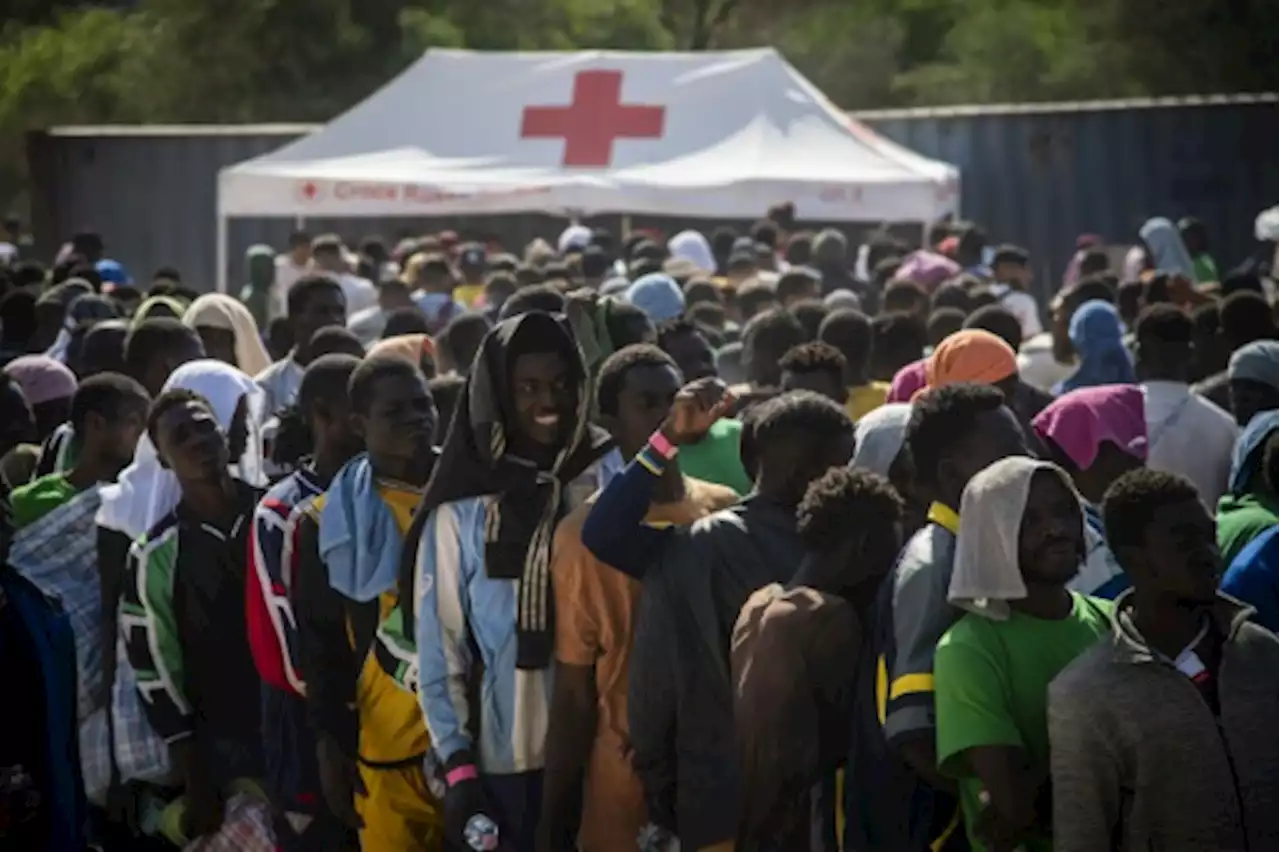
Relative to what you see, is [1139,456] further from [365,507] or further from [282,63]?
[282,63]

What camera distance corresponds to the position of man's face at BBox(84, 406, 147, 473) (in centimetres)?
740

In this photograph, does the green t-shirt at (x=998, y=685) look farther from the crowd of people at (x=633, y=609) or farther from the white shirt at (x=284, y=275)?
the white shirt at (x=284, y=275)

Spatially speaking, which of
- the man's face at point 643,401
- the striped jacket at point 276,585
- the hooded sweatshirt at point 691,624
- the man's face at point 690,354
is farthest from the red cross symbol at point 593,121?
the hooded sweatshirt at point 691,624

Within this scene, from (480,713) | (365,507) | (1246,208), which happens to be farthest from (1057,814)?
(1246,208)

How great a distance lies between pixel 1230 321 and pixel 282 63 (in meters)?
28.8

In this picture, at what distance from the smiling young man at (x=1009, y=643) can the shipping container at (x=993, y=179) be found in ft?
45.5

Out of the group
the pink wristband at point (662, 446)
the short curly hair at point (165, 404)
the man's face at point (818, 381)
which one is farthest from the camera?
the man's face at point (818, 381)

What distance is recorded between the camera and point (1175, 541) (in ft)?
15.2

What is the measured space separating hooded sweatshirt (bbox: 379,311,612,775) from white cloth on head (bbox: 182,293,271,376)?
4.19m

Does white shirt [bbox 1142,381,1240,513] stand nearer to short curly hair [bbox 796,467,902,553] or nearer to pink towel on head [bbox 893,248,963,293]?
short curly hair [bbox 796,467,902,553]

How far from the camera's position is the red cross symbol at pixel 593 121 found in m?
19.5

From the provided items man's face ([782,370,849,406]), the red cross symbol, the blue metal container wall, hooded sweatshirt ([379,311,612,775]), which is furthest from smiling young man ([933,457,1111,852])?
the blue metal container wall

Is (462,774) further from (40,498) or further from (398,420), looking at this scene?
Answer: (40,498)

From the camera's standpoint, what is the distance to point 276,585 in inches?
249
